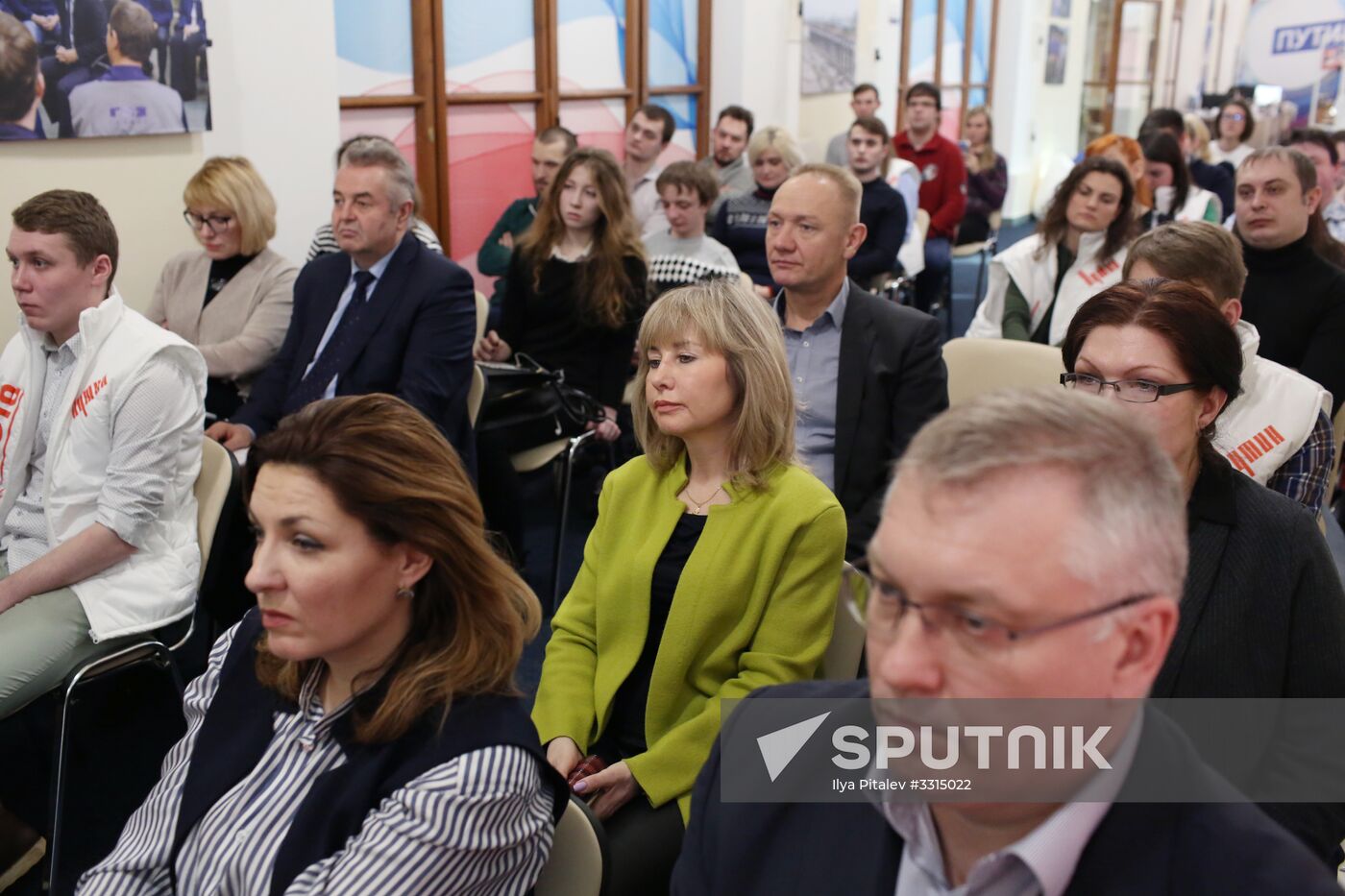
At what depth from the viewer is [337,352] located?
3348 mm

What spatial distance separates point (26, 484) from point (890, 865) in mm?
2464

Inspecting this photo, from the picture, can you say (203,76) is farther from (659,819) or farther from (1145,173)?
(1145,173)

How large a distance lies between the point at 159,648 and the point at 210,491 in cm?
39

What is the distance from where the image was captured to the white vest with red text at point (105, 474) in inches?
97.1

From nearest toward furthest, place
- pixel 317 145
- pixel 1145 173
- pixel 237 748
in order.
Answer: pixel 237 748, pixel 317 145, pixel 1145 173

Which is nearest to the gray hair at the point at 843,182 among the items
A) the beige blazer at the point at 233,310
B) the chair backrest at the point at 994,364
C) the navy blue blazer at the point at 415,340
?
the chair backrest at the point at 994,364

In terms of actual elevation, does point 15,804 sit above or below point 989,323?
below

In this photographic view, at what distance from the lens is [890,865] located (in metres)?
0.97

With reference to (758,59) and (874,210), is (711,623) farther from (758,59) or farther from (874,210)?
(758,59)

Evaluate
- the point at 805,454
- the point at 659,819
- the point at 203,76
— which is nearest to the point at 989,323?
the point at 805,454

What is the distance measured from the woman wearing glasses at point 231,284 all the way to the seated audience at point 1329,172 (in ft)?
15.4

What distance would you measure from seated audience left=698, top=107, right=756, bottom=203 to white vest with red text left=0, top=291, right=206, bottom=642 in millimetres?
4210

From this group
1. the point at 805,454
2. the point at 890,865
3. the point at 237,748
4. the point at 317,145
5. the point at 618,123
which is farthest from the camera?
the point at 618,123

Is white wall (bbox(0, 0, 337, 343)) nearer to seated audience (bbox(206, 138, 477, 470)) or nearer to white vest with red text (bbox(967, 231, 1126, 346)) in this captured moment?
seated audience (bbox(206, 138, 477, 470))
